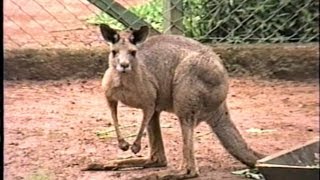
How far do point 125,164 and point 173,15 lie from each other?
24.1 inches

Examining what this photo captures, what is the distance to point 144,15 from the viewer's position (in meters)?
3.34

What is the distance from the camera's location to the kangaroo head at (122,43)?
3.13 metres

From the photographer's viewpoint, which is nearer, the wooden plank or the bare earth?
the bare earth

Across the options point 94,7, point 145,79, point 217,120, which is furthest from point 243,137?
point 94,7

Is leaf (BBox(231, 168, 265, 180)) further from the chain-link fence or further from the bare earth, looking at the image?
the chain-link fence

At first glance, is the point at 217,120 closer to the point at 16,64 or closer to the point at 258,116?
the point at 258,116

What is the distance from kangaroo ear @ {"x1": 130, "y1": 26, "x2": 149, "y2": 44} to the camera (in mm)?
3158

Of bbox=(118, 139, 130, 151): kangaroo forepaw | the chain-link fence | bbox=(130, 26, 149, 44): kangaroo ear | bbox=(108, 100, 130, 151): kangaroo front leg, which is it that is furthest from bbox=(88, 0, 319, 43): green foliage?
bbox=(118, 139, 130, 151): kangaroo forepaw

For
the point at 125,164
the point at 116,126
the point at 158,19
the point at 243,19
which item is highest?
the point at 158,19

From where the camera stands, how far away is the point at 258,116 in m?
3.22

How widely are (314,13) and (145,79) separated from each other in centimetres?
125

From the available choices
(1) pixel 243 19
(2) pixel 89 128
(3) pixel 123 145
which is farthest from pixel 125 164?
(1) pixel 243 19

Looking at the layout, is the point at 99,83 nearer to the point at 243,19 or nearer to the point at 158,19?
the point at 158,19

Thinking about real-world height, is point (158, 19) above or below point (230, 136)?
above
